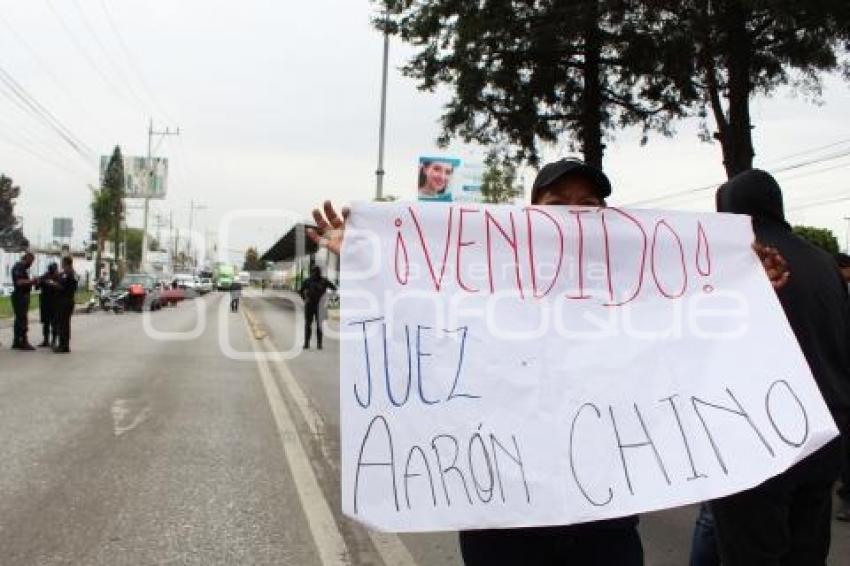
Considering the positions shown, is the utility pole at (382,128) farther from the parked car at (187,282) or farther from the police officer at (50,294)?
the parked car at (187,282)

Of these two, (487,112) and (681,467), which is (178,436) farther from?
(487,112)

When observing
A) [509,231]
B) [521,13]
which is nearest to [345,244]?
[509,231]

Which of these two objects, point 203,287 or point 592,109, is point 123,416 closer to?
point 592,109

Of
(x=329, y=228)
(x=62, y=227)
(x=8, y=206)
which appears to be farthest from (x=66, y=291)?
(x=8, y=206)

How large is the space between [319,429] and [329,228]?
6.24m

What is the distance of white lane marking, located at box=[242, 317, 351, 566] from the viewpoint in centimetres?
489

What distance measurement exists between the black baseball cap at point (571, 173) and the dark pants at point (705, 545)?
1.23 metres

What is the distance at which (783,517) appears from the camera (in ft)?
9.34

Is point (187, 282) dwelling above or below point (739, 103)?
below

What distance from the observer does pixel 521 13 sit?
13.2 m

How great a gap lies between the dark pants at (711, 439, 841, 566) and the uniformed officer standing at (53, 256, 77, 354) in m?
15.4

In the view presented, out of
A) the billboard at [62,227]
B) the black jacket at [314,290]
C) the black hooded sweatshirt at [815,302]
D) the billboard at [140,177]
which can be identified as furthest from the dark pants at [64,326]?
the billboard at [140,177]

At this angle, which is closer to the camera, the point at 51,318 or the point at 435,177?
the point at 51,318

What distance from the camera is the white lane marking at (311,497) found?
4.89 metres
